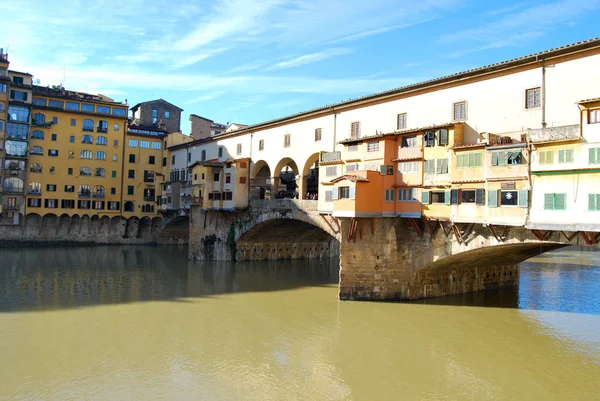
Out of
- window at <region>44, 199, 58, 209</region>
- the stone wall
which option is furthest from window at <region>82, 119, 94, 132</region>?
the stone wall

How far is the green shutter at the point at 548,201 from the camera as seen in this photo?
20064mm

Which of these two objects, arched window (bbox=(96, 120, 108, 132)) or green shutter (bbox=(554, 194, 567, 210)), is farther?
arched window (bbox=(96, 120, 108, 132))

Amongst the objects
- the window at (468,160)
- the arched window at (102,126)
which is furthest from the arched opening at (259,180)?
the arched window at (102,126)

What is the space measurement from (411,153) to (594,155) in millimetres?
9047

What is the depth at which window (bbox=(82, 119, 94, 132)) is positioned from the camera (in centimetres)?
5884

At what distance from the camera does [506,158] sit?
21656 mm

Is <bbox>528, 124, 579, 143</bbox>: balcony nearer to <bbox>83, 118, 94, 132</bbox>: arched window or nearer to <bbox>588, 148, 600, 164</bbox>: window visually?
<bbox>588, 148, 600, 164</bbox>: window

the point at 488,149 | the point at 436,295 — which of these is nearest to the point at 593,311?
the point at 436,295

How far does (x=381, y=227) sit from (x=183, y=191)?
32166mm

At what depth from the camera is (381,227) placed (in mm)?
27156

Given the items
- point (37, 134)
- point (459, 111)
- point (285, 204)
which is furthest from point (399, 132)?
point (37, 134)

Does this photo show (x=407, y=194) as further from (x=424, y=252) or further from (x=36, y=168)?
(x=36, y=168)

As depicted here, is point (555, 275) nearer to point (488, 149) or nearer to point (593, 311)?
point (593, 311)

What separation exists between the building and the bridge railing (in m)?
30.0
